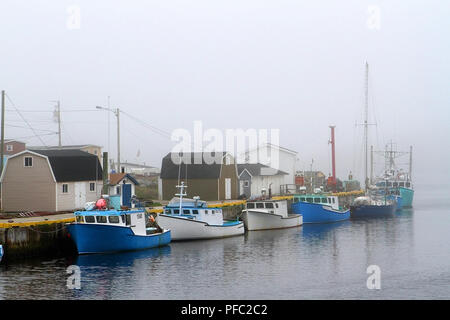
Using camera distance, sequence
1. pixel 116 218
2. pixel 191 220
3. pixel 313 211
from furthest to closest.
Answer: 1. pixel 313 211
2. pixel 191 220
3. pixel 116 218

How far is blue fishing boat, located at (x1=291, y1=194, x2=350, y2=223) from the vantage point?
66000mm

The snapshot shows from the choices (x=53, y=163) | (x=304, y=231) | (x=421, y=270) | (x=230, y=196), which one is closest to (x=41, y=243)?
(x=53, y=163)

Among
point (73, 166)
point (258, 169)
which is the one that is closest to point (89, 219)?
point (73, 166)

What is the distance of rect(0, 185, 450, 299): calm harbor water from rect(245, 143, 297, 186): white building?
3504cm

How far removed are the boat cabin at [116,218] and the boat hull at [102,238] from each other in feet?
1.14

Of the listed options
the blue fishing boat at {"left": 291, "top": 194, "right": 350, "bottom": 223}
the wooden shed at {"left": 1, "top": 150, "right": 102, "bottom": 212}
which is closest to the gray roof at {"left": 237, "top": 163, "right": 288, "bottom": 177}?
the blue fishing boat at {"left": 291, "top": 194, "right": 350, "bottom": 223}

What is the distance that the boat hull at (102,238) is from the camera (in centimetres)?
3991

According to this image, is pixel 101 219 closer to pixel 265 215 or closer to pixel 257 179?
pixel 265 215

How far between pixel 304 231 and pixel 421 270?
22.2 m

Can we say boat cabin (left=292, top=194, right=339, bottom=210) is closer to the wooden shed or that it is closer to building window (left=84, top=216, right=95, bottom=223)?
the wooden shed

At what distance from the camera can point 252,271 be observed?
3638 cm

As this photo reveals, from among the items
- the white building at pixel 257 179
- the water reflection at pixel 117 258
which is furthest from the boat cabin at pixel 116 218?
the white building at pixel 257 179

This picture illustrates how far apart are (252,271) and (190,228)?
42.3 ft
